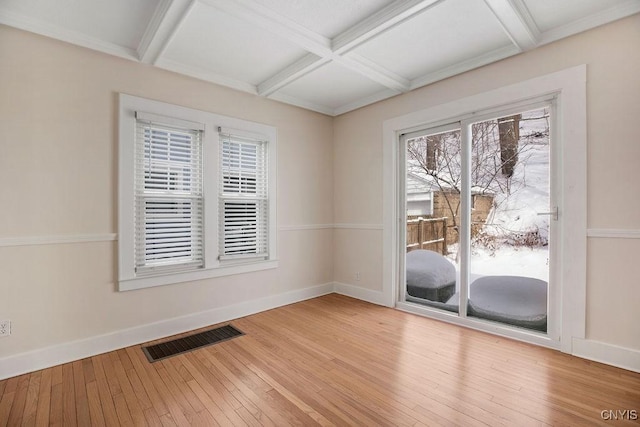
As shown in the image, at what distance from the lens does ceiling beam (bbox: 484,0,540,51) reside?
6.84 feet

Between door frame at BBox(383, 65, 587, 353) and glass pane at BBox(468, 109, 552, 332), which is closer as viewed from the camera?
door frame at BBox(383, 65, 587, 353)

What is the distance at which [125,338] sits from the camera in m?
2.70

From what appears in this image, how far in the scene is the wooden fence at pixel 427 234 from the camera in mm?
3355

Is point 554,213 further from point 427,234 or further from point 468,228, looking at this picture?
point 427,234

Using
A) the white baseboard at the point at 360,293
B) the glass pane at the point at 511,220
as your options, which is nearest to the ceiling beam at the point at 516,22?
the glass pane at the point at 511,220

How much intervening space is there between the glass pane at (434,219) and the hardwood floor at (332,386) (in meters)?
0.67

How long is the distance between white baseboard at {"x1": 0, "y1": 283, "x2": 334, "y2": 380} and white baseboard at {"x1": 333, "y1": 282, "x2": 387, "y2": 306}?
0.82m

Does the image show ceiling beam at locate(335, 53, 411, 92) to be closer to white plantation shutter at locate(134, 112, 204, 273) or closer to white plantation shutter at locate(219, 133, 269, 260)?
white plantation shutter at locate(219, 133, 269, 260)

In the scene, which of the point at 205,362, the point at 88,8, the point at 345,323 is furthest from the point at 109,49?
the point at 345,323

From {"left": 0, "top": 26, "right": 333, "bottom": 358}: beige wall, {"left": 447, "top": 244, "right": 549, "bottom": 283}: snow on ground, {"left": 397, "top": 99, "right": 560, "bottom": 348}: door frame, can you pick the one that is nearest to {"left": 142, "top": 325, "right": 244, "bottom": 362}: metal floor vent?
{"left": 0, "top": 26, "right": 333, "bottom": 358}: beige wall

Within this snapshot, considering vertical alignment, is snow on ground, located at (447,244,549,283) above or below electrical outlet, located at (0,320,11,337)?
above

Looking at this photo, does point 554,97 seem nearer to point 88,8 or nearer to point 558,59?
point 558,59

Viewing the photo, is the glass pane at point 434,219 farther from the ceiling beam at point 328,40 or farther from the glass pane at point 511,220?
the ceiling beam at point 328,40

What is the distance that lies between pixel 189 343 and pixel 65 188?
1681 mm
